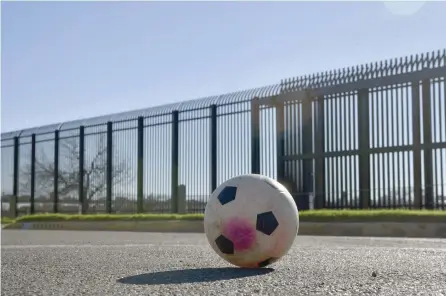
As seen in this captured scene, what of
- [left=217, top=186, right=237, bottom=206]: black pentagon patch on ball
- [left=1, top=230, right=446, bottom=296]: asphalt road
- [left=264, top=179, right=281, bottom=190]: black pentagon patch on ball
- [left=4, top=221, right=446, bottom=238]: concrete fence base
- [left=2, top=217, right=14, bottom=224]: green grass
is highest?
[left=264, top=179, right=281, bottom=190]: black pentagon patch on ball

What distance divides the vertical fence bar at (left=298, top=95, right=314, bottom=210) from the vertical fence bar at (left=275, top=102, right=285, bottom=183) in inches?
25.6

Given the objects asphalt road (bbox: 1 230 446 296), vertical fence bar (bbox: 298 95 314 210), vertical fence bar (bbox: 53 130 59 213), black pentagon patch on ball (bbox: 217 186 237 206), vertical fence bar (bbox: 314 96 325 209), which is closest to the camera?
asphalt road (bbox: 1 230 446 296)

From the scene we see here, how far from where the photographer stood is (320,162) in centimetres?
1778

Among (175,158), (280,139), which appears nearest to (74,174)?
(175,158)

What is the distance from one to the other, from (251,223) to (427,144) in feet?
37.5

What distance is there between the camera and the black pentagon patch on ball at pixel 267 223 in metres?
5.45

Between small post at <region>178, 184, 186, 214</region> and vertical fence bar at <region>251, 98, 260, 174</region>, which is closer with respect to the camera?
vertical fence bar at <region>251, 98, 260, 174</region>

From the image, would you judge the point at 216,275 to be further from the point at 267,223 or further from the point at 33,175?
the point at 33,175

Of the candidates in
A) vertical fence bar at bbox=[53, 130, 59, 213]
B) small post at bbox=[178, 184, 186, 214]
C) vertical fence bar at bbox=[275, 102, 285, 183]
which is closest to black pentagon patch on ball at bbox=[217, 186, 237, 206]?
vertical fence bar at bbox=[275, 102, 285, 183]

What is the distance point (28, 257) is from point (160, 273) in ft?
8.97

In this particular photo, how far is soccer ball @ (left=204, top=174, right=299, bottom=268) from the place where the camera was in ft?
17.9

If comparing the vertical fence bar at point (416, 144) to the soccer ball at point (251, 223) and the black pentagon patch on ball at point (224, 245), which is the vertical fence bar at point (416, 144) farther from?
the black pentagon patch on ball at point (224, 245)

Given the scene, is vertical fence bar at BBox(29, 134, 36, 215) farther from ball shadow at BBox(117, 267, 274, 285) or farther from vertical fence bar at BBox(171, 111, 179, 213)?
ball shadow at BBox(117, 267, 274, 285)

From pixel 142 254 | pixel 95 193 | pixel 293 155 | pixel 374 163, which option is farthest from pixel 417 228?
pixel 95 193
